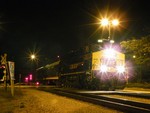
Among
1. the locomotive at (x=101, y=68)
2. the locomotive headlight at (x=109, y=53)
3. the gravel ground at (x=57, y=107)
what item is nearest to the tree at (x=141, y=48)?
the locomotive at (x=101, y=68)

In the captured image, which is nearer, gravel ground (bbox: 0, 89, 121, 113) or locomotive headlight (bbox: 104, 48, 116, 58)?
gravel ground (bbox: 0, 89, 121, 113)

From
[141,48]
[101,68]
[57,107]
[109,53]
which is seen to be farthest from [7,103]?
[141,48]

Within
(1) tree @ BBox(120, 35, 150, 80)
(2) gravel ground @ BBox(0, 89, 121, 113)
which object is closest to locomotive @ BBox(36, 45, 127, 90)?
(1) tree @ BBox(120, 35, 150, 80)

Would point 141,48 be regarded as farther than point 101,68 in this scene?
Yes

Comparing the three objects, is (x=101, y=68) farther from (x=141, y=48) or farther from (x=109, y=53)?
(x=141, y=48)

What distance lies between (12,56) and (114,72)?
183 feet

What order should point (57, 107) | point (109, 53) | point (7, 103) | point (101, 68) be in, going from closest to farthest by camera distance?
1. point (57, 107)
2. point (7, 103)
3. point (101, 68)
4. point (109, 53)

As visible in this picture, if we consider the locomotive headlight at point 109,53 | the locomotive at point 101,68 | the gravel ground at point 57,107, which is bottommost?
the gravel ground at point 57,107

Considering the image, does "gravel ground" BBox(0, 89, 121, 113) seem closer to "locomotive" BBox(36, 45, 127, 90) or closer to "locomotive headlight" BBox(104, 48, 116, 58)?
"locomotive" BBox(36, 45, 127, 90)

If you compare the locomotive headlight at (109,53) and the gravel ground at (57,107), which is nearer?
the gravel ground at (57,107)

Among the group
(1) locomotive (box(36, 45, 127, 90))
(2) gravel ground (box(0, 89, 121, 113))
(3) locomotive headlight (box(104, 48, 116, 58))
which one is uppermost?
(3) locomotive headlight (box(104, 48, 116, 58))

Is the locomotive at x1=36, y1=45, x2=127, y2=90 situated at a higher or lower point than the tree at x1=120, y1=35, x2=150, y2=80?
lower

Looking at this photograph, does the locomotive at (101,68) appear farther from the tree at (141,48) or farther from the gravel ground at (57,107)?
the gravel ground at (57,107)

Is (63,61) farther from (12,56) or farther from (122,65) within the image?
(12,56)
